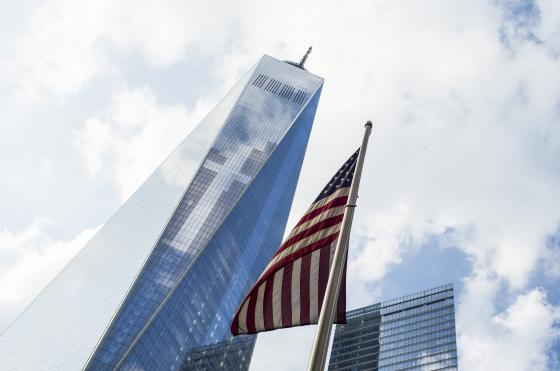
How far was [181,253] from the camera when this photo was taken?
399 ft

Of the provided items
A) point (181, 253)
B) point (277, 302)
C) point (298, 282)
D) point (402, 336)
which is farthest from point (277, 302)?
point (402, 336)

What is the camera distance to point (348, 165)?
16500 mm

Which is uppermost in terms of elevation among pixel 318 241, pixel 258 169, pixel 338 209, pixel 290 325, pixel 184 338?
pixel 258 169

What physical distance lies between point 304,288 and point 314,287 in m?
0.27

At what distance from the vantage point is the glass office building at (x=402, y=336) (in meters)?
129

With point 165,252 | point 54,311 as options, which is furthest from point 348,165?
point 54,311

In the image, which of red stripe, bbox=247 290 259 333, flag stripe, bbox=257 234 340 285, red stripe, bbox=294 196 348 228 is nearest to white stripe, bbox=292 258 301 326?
flag stripe, bbox=257 234 340 285

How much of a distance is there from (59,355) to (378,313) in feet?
291

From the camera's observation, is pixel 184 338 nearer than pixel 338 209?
No

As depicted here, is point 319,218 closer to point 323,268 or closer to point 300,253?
point 300,253

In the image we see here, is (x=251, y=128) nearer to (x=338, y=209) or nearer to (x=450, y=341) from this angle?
(x=450, y=341)

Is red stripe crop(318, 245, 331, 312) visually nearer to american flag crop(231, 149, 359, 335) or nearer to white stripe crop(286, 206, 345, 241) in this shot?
american flag crop(231, 149, 359, 335)

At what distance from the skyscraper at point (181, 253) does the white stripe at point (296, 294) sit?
9105cm

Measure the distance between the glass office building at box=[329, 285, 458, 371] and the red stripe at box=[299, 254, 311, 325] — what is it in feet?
392
